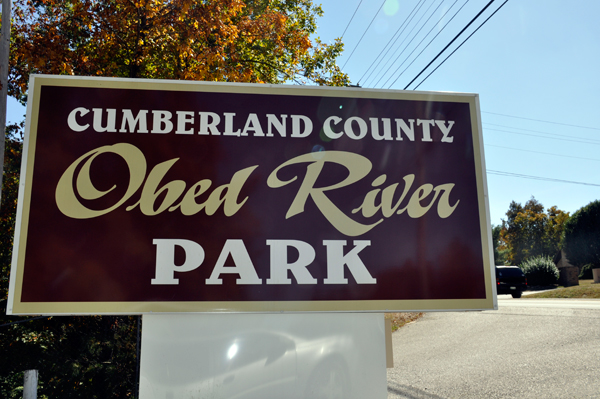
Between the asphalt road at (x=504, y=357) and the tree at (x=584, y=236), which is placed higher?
the tree at (x=584, y=236)

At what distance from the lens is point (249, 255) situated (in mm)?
4145

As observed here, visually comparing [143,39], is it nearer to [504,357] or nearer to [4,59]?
[4,59]

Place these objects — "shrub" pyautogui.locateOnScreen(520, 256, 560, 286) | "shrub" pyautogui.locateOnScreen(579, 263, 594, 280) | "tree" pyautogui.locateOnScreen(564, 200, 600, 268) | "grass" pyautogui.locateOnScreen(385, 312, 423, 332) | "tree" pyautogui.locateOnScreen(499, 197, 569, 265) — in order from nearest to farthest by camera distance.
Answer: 1. "grass" pyautogui.locateOnScreen(385, 312, 423, 332)
2. "shrub" pyautogui.locateOnScreen(520, 256, 560, 286)
3. "shrub" pyautogui.locateOnScreen(579, 263, 594, 280)
4. "tree" pyautogui.locateOnScreen(564, 200, 600, 268)
5. "tree" pyautogui.locateOnScreen(499, 197, 569, 265)

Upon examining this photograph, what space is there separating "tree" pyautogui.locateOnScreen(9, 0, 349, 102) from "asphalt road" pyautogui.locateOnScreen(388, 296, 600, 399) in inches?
240

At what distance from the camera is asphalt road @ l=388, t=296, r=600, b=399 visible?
674 cm

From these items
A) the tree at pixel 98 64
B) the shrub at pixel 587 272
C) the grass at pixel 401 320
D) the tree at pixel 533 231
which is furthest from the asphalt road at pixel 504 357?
the tree at pixel 533 231

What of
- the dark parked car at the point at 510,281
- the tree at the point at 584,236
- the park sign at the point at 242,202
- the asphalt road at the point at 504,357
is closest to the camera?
the park sign at the point at 242,202

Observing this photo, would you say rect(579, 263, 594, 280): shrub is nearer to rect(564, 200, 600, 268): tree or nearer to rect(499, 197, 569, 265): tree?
rect(564, 200, 600, 268): tree

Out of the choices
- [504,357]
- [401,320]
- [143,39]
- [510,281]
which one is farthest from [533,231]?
[143,39]

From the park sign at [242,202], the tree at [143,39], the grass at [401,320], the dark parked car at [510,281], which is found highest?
the tree at [143,39]

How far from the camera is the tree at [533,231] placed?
63.9 meters

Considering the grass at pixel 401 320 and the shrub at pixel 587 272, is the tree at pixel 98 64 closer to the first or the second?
the grass at pixel 401 320

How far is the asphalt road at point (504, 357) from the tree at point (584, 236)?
32.5m

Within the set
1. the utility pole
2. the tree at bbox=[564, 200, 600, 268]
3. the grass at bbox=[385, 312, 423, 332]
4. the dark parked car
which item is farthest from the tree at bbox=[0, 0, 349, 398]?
the tree at bbox=[564, 200, 600, 268]
